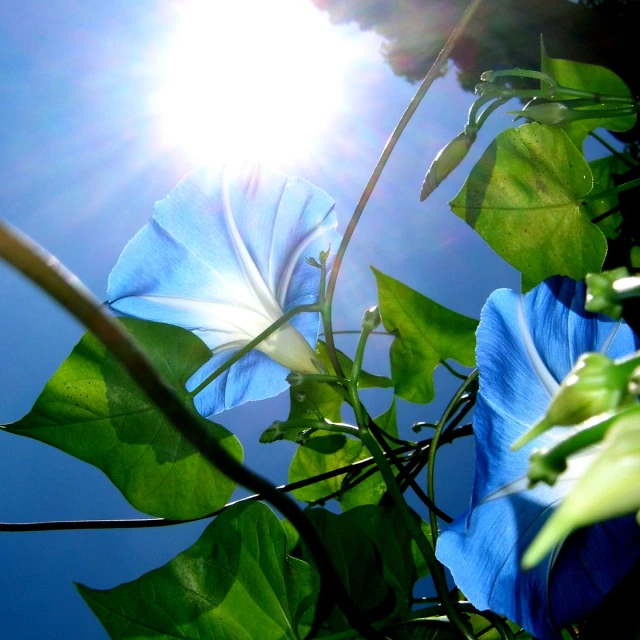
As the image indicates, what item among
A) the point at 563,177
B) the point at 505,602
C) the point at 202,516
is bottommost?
the point at 505,602

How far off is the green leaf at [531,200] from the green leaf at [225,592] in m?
0.29

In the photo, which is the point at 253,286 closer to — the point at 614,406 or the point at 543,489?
the point at 543,489

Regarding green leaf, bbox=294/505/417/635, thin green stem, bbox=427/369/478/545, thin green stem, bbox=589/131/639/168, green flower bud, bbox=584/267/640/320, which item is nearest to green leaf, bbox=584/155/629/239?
thin green stem, bbox=589/131/639/168

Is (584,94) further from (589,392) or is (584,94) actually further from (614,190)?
(589,392)

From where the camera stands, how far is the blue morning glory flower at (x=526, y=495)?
288 millimetres

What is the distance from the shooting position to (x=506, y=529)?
29 cm

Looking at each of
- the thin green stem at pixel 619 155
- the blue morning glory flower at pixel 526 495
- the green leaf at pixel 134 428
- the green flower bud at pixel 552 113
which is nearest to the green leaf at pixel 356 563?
the green leaf at pixel 134 428

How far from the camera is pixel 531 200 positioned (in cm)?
51

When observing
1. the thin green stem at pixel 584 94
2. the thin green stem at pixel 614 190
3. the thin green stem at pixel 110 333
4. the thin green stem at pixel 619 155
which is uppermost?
the thin green stem at pixel 619 155

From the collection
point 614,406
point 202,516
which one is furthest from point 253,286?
point 614,406

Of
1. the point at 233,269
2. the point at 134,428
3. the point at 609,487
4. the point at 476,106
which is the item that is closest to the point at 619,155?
the point at 476,106

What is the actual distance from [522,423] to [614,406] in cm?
22

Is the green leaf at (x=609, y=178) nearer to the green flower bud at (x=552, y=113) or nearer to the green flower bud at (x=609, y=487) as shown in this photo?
the green flower bud at (x=552, y=113)

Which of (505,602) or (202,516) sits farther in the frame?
(202,516)
